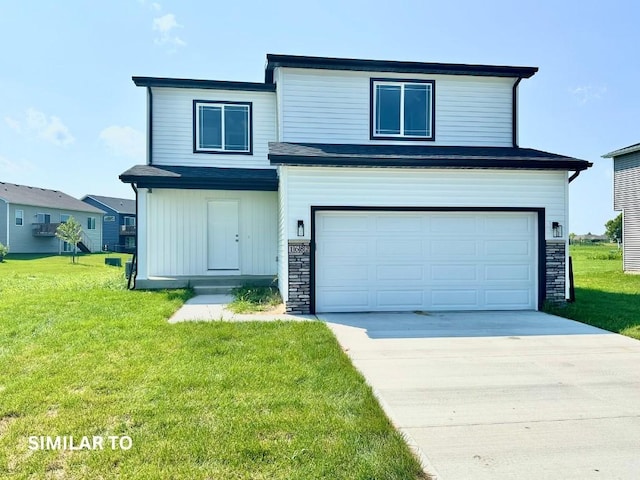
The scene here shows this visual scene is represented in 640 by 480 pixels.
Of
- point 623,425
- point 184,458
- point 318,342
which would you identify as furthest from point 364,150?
point 184,458

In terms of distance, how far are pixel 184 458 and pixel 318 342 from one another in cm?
320

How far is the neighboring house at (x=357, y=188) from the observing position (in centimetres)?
842

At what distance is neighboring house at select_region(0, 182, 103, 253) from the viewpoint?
96.6ft

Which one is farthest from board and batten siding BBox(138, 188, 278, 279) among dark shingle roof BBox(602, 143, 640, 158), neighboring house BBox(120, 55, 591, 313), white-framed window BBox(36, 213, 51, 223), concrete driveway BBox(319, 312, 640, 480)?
white-framed window BBox(36, 213, 51, 223)

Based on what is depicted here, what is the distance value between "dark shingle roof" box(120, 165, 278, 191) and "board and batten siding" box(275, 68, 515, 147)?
1642mm

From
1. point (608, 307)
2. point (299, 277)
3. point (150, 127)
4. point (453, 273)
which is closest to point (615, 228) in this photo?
point (608, 307)

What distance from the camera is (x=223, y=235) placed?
39.3 feet

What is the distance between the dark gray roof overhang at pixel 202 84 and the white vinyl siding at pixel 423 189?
5.24 m

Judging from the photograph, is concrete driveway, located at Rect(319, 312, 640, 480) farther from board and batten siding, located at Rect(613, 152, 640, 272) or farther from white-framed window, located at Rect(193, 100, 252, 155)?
board and batten siding, located at Rect(613, 152, 640, 272)

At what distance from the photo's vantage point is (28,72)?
14117 millimetres

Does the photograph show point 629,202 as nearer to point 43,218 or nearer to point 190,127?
point 190,127

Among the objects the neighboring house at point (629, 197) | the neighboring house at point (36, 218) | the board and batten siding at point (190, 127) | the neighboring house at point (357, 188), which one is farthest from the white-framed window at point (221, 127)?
the neighboring house at point (36, 218)

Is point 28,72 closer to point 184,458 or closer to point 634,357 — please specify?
point 184,458

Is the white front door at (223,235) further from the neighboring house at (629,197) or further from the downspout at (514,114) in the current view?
the neighboring house at (629,197)
